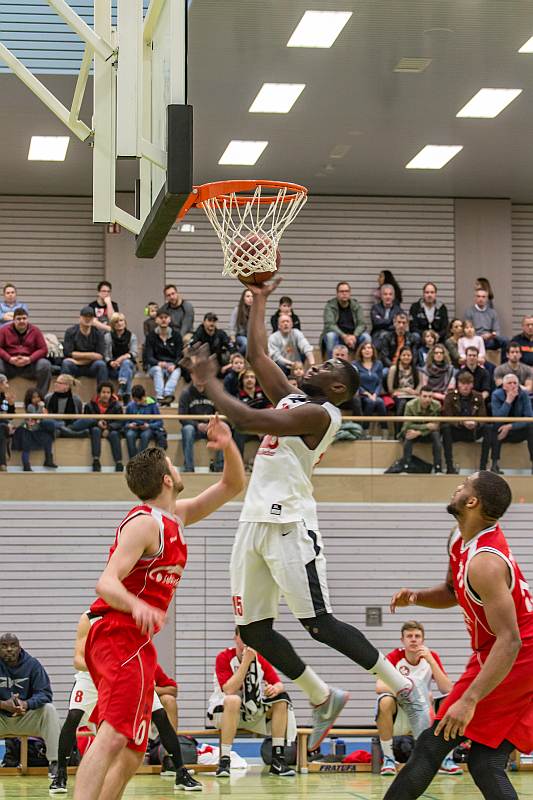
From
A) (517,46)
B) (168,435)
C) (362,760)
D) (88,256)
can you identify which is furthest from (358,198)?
(362,760)

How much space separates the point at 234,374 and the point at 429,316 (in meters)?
4.36

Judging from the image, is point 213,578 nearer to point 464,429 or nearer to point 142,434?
point 142,434

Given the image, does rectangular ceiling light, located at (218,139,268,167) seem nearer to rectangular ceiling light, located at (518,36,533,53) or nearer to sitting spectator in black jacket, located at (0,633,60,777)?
rectangular ceiling light, located at (518,36,533,53)

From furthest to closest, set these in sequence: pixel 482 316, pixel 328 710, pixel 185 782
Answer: pixel 482 316 → pixel 185 782 → pixel 328 710

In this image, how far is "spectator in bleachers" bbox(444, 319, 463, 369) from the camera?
56.8ft

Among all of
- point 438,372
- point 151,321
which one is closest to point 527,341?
point 438,372

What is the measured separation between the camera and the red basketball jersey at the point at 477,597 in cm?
558

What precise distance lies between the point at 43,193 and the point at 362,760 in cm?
1165

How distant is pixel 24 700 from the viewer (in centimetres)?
1248

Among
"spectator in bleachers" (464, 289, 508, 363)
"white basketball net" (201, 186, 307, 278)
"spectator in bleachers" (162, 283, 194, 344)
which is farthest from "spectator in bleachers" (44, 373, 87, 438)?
"white basketball net" (201, 186, 307, 278)

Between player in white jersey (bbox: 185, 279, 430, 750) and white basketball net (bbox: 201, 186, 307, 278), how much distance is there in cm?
17

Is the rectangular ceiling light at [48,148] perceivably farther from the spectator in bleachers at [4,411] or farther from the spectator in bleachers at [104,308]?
the spectator in bleachers at [4,411]

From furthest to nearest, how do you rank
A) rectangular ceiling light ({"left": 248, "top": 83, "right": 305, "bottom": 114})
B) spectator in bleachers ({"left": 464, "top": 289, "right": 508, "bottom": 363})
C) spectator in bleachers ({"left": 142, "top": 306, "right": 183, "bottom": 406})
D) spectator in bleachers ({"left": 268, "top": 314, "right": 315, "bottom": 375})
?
spectator in bleachers ({"left": 464, "top": 289, "right": 508, "bottom": 363})
spectator in bleachers ({"left": 268, "top": 314, "right": 315, "bottom": 375})
spectator in bleachers ({"left": 142, "top": 306, "right": 183, "bottom": 406})
rectangular ceiling light ({"left": 248, "top": 83, "right": 305, "bottom": 114})

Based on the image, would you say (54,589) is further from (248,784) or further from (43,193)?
(43,193)
